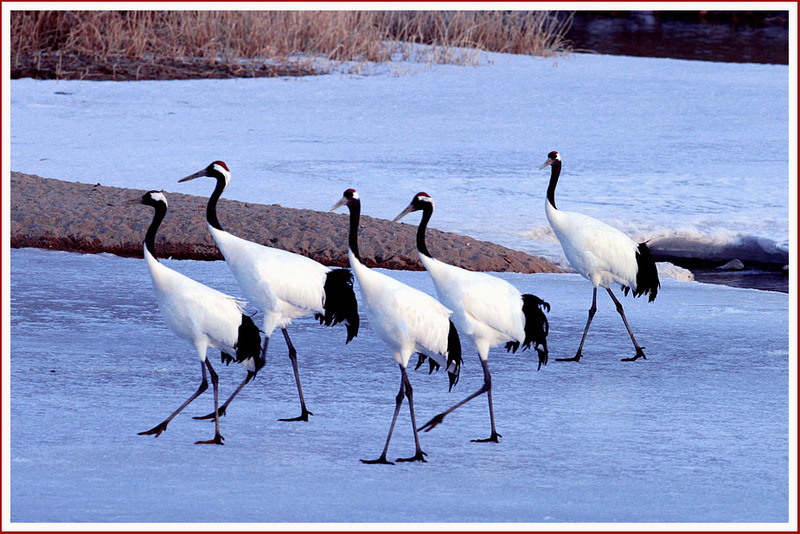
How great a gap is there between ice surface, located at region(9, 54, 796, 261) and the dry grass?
1150 mm

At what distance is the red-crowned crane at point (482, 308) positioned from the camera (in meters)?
4.61

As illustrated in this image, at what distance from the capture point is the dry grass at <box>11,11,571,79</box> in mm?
17656

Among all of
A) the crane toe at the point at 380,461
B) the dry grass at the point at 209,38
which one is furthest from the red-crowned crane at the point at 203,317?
the dry grass at the point at 209,38

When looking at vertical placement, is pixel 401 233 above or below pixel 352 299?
below

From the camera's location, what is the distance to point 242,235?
27.3 ft

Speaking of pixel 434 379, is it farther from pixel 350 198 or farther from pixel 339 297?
pixel 350 198

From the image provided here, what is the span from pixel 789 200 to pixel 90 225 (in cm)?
555

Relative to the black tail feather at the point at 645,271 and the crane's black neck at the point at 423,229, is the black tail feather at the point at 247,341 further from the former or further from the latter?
the black tail feather at the point at 645,271

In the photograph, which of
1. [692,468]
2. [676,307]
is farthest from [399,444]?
[676,307]

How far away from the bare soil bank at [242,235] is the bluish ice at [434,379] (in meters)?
0.31

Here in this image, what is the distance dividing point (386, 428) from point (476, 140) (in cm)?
900

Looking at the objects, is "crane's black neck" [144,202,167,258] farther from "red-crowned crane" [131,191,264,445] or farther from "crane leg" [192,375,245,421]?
"crane leg" [192,375,245,421]

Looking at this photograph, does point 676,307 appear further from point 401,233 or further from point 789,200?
point 789,200

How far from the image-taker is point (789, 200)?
33.0 ft
